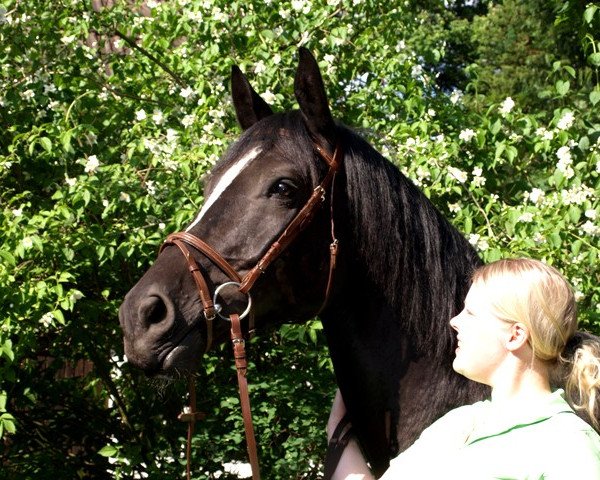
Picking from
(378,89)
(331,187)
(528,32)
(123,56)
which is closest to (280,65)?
(378,89)

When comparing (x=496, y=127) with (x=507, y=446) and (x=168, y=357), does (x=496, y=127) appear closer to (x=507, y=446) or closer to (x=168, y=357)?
(x=168, y=357)

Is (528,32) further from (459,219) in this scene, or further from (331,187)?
(331,187)

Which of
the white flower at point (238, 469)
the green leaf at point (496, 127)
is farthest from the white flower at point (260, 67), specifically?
the white flower at point (238, 469)

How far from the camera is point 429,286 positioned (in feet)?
8.39

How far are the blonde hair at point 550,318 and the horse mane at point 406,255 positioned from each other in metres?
0.55

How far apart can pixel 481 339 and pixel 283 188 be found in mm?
809

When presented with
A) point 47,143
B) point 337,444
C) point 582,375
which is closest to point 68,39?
point 47,143

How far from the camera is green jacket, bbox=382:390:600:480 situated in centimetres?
170

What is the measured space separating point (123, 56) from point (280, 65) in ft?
3.47

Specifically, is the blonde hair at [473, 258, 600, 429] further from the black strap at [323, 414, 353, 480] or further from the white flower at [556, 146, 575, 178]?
the white flower at [556, 146, 575, 178]

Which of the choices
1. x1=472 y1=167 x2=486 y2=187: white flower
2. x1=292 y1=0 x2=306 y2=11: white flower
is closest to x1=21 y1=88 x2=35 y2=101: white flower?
x1=292 y1=0 x2=306 y2=11: white flower

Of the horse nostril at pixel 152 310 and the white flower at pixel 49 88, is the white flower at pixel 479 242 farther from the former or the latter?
the white flower at pixel 49 88

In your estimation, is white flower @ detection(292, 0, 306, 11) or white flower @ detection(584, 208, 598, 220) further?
white flower @ detection(292, 0, 306, 11)

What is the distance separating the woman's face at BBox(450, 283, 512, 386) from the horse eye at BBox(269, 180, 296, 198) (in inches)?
28.3
